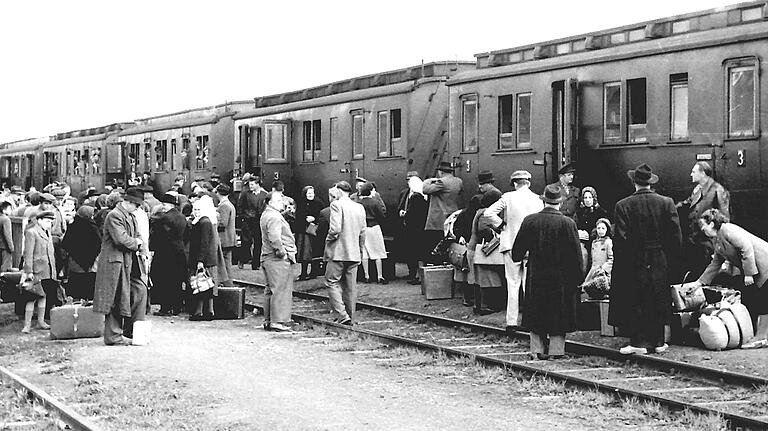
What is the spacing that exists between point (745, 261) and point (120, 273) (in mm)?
7157

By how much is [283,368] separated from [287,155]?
14.9 meters

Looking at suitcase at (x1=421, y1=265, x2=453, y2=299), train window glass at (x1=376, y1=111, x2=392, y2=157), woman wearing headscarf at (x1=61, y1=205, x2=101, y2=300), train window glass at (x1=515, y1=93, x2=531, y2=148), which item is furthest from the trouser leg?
train window glass at (x1=376, y1=111, x2=392, y2=157)

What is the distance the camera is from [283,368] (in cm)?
1223

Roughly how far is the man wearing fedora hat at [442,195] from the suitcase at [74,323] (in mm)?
6130

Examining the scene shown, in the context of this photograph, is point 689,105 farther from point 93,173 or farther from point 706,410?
point 93,173

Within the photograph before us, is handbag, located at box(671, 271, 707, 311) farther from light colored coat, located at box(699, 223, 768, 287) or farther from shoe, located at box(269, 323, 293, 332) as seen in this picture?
shoe, located at box(269, 323, 293, 332)

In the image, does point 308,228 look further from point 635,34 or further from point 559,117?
point 635,34

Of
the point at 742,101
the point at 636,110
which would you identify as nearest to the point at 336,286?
the point at 636,110

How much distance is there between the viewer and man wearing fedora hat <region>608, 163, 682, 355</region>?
12.4 m

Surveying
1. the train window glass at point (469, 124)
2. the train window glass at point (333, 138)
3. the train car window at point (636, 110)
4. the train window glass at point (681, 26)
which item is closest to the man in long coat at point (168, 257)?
the train window glass at point (469, 124)

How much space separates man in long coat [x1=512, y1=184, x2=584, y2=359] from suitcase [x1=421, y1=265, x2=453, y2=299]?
525cm

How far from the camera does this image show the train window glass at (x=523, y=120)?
18.0 meters

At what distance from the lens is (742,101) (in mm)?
14211

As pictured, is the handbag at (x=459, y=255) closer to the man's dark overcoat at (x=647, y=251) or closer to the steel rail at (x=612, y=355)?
the steel rail at (x=612, y=355)
